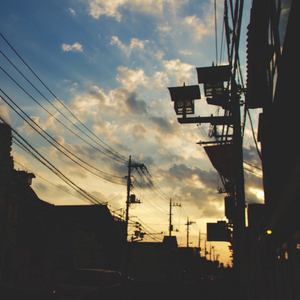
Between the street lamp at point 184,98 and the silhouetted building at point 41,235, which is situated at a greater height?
the street lamp at point 184,98

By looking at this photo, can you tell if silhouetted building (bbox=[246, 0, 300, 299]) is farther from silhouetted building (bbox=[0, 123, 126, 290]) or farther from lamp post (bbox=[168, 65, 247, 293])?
silhouetted building (bbox=[0, 123, 126, 290])

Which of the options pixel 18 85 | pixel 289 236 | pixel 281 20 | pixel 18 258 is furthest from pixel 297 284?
pixel 18 258

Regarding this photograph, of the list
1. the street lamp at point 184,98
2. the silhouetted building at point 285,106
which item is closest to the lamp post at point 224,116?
the street lamp at point 184,98

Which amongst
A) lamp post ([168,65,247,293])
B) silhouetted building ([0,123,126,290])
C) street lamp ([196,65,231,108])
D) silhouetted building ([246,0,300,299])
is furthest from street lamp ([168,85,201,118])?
silhouetted building ([0,123,126,290])

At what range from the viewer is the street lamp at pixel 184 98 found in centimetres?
832

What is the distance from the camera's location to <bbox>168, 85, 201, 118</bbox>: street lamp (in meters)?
8.32

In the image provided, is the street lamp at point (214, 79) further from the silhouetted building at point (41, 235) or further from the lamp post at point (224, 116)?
the silhouetted building at point (41, 235)

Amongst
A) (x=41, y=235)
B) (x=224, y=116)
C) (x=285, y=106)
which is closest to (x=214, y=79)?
(x=224, y=116)

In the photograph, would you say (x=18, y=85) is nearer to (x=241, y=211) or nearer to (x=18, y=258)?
(x=241, y=211)

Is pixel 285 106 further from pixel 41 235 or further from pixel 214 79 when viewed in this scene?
pixel 41 235

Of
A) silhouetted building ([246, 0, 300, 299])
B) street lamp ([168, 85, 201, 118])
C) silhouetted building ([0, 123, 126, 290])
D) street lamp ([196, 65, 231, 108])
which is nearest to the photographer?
silhouetted building ([246, 0, 300, 299])

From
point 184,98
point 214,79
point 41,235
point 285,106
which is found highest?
point 214,79

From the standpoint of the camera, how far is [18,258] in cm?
2347

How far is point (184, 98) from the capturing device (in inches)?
330
